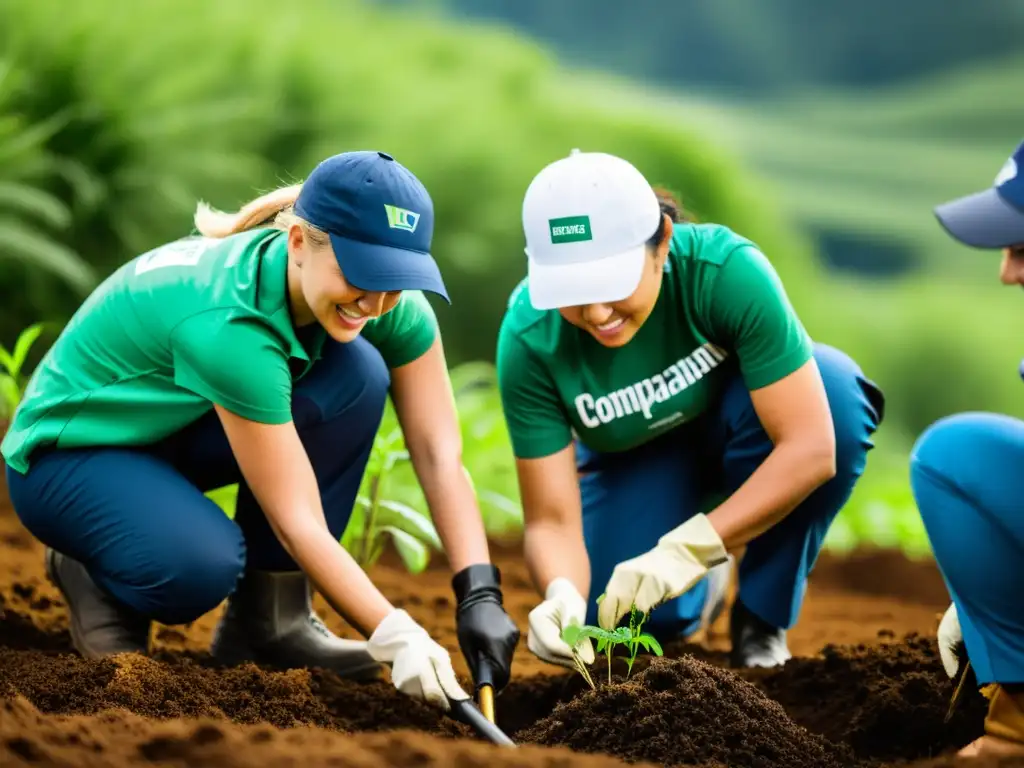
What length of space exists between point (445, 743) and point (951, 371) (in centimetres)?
799

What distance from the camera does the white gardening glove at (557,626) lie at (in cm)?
266

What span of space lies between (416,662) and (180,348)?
2.55ft

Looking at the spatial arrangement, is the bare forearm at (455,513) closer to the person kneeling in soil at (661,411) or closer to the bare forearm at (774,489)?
the person kneeling in soil at (661,411)

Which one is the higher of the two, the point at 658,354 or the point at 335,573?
the point at 658,354

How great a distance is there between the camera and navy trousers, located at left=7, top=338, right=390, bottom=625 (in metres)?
2.67

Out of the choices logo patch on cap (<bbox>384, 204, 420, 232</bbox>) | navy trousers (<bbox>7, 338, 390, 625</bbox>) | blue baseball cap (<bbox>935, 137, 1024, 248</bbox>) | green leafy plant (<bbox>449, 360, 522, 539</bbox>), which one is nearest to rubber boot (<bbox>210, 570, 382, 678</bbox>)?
navy trousers (<bbox>7, 338, 390, 625</bbox>)

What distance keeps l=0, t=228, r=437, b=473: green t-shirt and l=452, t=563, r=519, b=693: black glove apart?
0.56 meters

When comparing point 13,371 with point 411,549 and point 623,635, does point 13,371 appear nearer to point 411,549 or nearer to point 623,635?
point 411,549

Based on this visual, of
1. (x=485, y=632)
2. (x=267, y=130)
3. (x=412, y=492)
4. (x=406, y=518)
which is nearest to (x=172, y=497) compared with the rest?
(x=485, y=632)

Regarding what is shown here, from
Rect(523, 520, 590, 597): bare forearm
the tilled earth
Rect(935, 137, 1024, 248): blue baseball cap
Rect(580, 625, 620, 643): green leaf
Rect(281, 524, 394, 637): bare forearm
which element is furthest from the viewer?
Rect(523, 520, 590, 597): bare forearm

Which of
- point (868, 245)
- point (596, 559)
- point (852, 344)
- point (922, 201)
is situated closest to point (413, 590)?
point (596, 559)

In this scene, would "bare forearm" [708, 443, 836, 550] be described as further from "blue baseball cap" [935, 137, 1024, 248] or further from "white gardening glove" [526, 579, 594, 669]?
"blue baseball cap" [935, 137, 1024, 248]

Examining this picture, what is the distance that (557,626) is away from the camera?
2.70m

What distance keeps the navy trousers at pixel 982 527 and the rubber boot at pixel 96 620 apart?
169 cm
